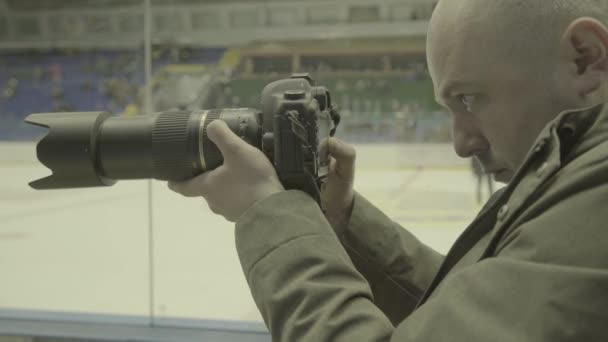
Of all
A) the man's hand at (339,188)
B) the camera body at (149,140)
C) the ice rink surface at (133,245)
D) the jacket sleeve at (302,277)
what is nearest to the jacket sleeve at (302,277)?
the jacket sleeve at (302,277)

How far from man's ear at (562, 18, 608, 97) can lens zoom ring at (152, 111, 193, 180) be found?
1.37 feet

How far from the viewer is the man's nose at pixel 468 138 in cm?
54

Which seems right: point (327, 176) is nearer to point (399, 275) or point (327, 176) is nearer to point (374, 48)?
point (399, 275)

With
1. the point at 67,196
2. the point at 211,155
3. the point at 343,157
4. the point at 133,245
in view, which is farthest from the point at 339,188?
the point at 67,196

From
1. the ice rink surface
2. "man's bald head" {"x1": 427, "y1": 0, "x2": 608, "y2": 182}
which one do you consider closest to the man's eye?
"man's bald head" {"x1": 427, "y1": 0, "x2": 608, "y2": 182}

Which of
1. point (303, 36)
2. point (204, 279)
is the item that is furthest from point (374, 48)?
point (204, 279)

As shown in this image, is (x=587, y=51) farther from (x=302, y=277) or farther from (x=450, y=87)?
A: (x=302, y=277)

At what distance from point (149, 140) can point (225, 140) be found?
177mm

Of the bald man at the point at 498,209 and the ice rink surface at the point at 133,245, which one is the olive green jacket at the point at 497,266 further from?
the ice rink surface at the point at 133,245

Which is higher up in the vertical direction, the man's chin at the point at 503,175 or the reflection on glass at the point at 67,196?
the man's chin at the point at 503,175

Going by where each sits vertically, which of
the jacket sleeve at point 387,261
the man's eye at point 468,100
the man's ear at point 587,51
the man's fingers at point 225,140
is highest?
the man's ear at point 587,51

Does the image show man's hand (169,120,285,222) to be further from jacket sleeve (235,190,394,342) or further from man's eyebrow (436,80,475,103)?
man's eyebrow (436,80,475,103)

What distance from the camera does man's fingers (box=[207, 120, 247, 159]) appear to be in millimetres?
557

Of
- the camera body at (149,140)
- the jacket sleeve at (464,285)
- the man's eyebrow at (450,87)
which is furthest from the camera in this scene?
the camera body at (149,140)
